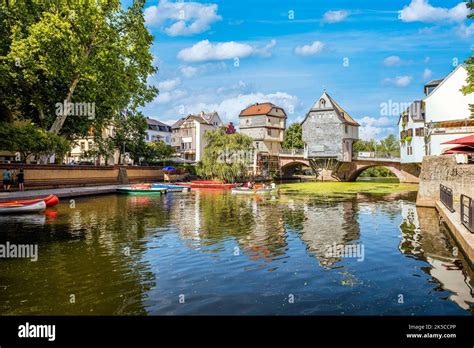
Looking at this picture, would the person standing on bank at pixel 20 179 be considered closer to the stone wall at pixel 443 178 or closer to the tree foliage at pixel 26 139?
the tree foliage at pixel 26 139

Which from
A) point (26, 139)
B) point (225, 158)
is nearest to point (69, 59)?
point (26, 139)

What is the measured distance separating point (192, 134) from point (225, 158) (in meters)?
39.6

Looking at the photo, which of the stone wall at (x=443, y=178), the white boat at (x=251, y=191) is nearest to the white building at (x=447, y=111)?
the white boat at (x=251, y=191)

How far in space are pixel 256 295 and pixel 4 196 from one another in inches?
1079

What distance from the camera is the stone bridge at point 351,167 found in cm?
6838

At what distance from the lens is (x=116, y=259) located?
42.8ft

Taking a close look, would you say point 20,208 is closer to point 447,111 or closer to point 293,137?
point 447,111

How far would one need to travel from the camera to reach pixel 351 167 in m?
76.2

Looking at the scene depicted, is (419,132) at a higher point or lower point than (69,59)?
lower

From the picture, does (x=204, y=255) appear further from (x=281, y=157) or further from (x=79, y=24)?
(x=281, y=157)

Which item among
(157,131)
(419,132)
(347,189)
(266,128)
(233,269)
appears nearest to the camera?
(233,269)

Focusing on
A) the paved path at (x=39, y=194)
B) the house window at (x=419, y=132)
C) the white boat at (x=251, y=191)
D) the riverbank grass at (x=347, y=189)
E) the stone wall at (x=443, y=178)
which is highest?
the house window at (x=419, y=132)

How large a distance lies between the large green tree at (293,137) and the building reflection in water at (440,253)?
74.1 m
